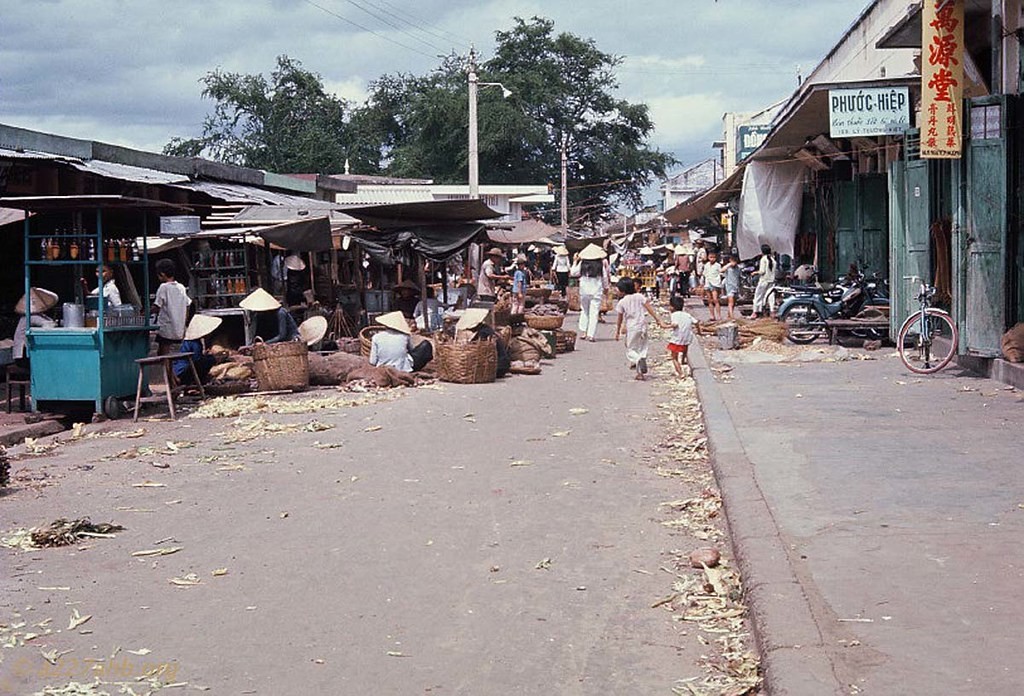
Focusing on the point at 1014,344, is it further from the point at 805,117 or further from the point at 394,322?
the point at 805,117

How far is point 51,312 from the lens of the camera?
14.9 m

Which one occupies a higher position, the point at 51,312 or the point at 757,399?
the point at 51,312

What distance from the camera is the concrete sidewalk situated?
4.96 metres

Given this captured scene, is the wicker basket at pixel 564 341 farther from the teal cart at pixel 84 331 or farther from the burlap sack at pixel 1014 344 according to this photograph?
the burlap sack at pixel 1014 344

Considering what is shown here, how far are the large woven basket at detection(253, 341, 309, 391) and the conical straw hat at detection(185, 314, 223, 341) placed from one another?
0.64 meters

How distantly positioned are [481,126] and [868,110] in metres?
52.1

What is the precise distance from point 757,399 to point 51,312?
335 inches

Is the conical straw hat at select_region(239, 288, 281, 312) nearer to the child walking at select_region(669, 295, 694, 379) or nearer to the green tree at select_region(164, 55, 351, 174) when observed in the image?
the child walking at select_region(669, 295, 694, 379)

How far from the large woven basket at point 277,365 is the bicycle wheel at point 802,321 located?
29.9ft

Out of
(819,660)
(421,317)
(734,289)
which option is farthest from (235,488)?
(734,289)

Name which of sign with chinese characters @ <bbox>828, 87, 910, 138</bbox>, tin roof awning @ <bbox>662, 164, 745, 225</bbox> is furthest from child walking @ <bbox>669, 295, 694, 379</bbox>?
tin roof awning @ <bbox>662, 164, 745, 225</bbox>

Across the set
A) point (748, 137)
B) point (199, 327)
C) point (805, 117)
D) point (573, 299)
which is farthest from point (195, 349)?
point (748, 137)

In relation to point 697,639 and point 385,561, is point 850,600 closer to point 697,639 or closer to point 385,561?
point 697,639

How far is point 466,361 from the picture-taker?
1681 centimetres
